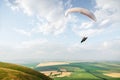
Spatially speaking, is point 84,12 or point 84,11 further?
point 84,11

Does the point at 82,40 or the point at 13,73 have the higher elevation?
the point at 82,40

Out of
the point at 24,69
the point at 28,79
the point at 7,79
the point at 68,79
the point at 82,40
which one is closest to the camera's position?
the point at 82,40

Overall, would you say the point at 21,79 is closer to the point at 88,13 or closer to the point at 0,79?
the point at 0,79

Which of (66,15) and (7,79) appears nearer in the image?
(66,15)

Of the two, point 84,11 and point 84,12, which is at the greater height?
point 84,11

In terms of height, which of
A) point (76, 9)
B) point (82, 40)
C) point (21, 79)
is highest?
point (76, 9)

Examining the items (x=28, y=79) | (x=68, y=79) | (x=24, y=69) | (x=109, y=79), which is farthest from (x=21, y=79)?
(x=109, y=79)

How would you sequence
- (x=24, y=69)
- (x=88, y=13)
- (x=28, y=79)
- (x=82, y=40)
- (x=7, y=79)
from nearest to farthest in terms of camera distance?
(x=82, y=40) < (x=88, y=13) < (x=7, y=79) < (x=28, y=79) < (x=24, y=69)

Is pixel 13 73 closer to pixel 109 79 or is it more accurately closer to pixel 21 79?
pixel 21 79

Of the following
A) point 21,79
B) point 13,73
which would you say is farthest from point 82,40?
point 13,73
